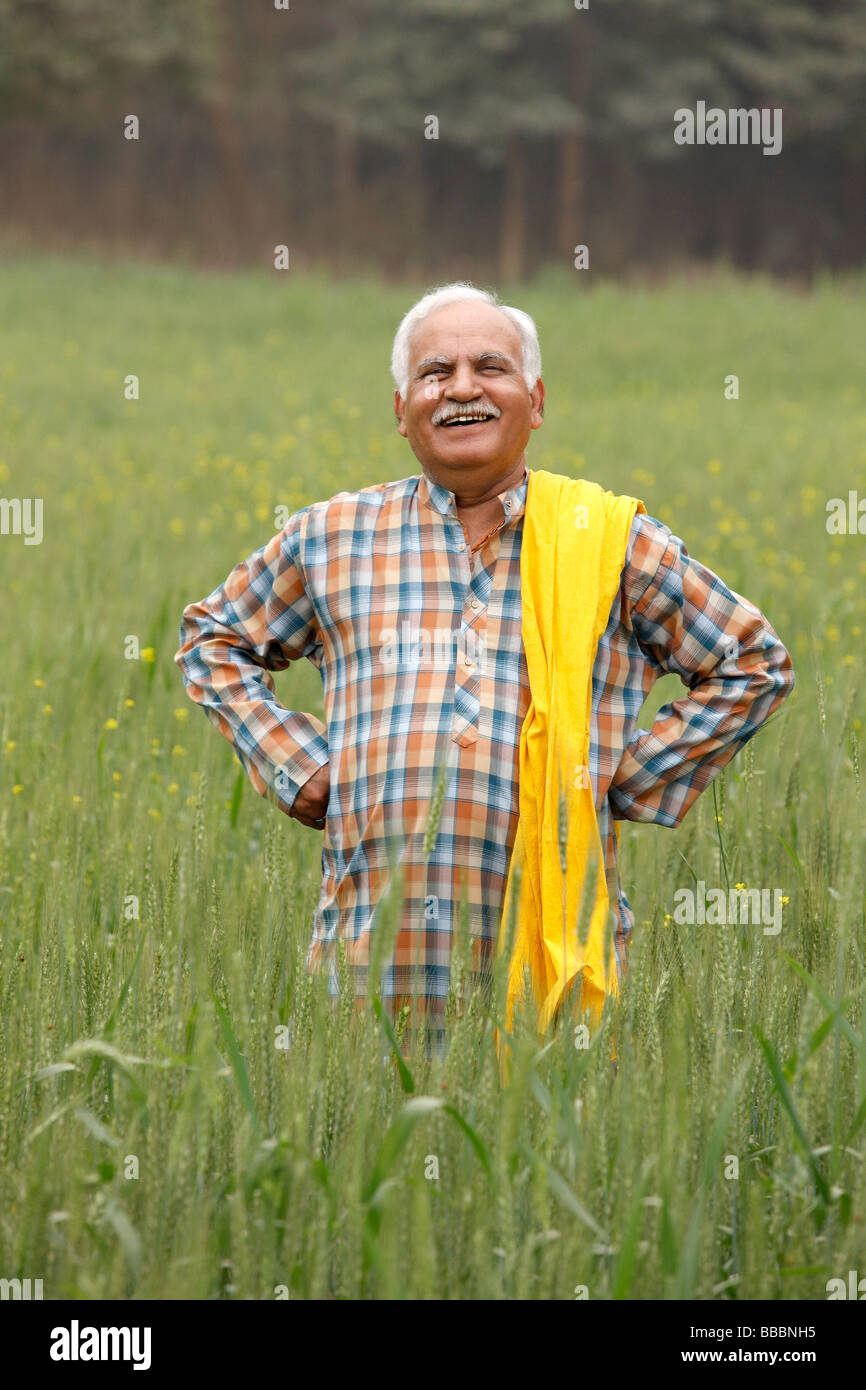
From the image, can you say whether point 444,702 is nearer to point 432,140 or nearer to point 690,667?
point 690,667

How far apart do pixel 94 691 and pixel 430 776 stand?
2614 millimetres

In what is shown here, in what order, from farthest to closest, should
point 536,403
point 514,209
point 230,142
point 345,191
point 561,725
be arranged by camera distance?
point 345,191 < point 514,209 < point 230,142 < point 536,403 < point 561,725

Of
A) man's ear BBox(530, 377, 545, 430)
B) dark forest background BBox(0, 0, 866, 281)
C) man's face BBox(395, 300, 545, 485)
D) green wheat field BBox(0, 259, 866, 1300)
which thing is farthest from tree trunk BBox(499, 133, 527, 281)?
man's face BBox(395, 300, 545, 485)

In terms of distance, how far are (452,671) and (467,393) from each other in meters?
0.44

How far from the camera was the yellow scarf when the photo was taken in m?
2.26

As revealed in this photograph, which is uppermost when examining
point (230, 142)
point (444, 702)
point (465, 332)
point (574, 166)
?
point (230, 142)

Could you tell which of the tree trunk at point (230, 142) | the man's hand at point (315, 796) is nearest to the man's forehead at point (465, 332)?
the man's hand at point (315, 796)

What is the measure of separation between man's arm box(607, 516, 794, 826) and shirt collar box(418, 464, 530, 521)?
195 mm

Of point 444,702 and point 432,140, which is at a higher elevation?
point 432,140

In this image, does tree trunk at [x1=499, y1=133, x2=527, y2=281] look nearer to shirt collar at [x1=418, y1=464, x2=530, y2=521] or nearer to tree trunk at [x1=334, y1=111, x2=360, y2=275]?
tree trunk at [x1=334, y1=111, x2=360, y2=275]

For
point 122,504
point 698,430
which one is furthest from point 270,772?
point 698,430

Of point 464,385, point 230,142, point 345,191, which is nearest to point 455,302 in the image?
point 464,385

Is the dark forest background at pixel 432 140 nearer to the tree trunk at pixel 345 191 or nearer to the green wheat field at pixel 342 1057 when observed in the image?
the tree trunk at pixel 345 191

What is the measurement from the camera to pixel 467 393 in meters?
2.46
